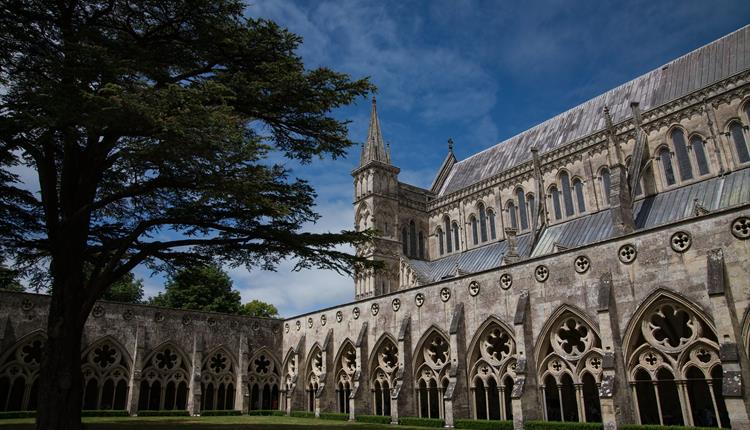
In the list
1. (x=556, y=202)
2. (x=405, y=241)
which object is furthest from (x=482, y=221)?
(x=405, y=241)

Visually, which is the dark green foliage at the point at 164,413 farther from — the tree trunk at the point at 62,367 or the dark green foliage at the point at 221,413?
the tree trunk at the point at 62,367

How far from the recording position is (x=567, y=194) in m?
30.5

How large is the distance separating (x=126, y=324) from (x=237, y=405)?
732 cm

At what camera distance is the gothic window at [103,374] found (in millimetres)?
25453

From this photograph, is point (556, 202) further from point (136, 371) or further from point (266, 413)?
point (136, 371)

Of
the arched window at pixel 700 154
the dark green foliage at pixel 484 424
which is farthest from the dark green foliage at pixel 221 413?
the arched window at pixel 700 154

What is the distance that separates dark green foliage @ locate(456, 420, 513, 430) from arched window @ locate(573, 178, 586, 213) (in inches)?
622

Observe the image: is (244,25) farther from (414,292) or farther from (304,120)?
(414,292)

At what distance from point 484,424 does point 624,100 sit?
70.0ft

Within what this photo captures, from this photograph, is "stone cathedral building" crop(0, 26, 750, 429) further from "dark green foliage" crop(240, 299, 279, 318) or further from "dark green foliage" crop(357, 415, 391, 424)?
"dark green foliage" crop(240, 299, 279, 318)

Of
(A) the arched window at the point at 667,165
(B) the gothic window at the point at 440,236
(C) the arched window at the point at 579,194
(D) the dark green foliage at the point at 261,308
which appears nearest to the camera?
(A) the arched window at the point at 667,165

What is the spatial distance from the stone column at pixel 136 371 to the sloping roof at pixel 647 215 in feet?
56.5

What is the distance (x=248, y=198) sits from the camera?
1272 cm

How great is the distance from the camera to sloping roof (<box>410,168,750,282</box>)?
2206 cm
